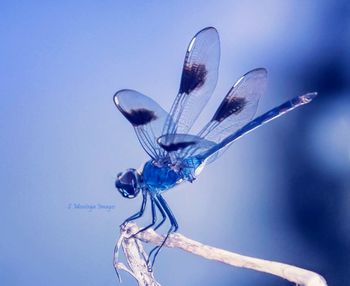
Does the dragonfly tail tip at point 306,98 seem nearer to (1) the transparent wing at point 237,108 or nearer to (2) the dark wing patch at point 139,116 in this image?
(1) the transparent wing at point 237,108

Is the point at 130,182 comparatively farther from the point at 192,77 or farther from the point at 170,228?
the point at 192,77

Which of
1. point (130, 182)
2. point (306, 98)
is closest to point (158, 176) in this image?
point (130, 182)

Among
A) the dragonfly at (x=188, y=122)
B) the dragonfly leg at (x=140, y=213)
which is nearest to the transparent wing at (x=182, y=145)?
the dragonfly at (x=188, y=122)

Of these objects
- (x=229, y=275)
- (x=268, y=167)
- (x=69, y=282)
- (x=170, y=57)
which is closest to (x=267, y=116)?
(x=268, y=167)

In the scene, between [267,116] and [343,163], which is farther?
[343,163]

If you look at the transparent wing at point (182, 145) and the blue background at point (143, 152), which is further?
the blue background at point (143, 152)

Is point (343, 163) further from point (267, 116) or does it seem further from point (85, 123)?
point (85, 123)
